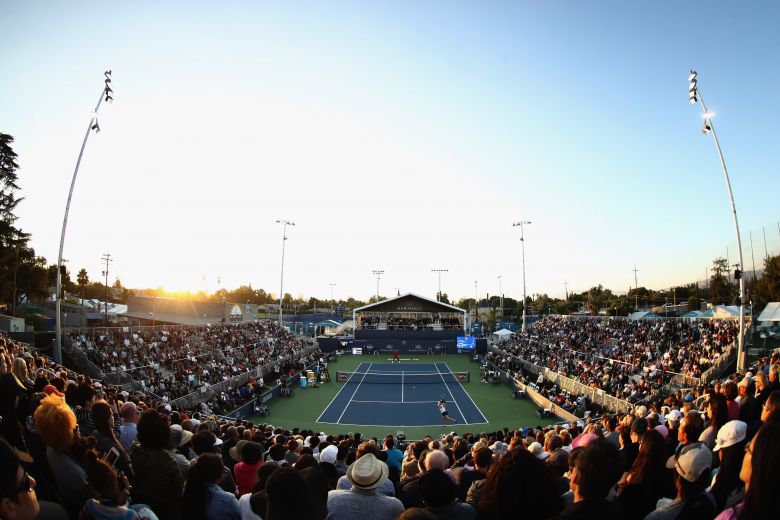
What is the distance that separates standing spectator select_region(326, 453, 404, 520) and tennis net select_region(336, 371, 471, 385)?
107ft

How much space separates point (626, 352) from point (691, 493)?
29684 mm

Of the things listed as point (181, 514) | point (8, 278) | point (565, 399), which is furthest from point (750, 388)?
point (8, 278)

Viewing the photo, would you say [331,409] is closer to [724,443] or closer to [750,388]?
[750,388]

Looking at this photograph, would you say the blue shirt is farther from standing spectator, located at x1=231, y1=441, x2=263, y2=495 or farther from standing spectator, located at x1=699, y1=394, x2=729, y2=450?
standing spectator, located at x1=699, y1=394, x2=729, y2=450

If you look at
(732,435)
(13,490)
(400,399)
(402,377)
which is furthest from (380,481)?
(402,377)

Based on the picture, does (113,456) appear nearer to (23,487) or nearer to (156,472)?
(156,472)

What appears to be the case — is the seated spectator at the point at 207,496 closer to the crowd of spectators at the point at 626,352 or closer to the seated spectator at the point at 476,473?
the seated spectator at the point at 476,473

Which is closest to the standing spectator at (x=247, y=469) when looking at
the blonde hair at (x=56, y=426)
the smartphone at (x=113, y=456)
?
the smartphone at (x=113, y=456)

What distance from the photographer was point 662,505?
3.50 meters

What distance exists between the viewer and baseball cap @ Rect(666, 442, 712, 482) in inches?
129

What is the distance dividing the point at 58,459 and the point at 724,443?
5.64 meters

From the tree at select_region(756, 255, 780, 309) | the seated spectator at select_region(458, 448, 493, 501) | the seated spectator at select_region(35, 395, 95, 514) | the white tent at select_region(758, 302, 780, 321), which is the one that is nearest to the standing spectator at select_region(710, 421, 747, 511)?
the seated spectator at select_region(458, 448, 493, 501)

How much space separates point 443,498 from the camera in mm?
3086

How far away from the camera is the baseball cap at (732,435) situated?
12.7ft
